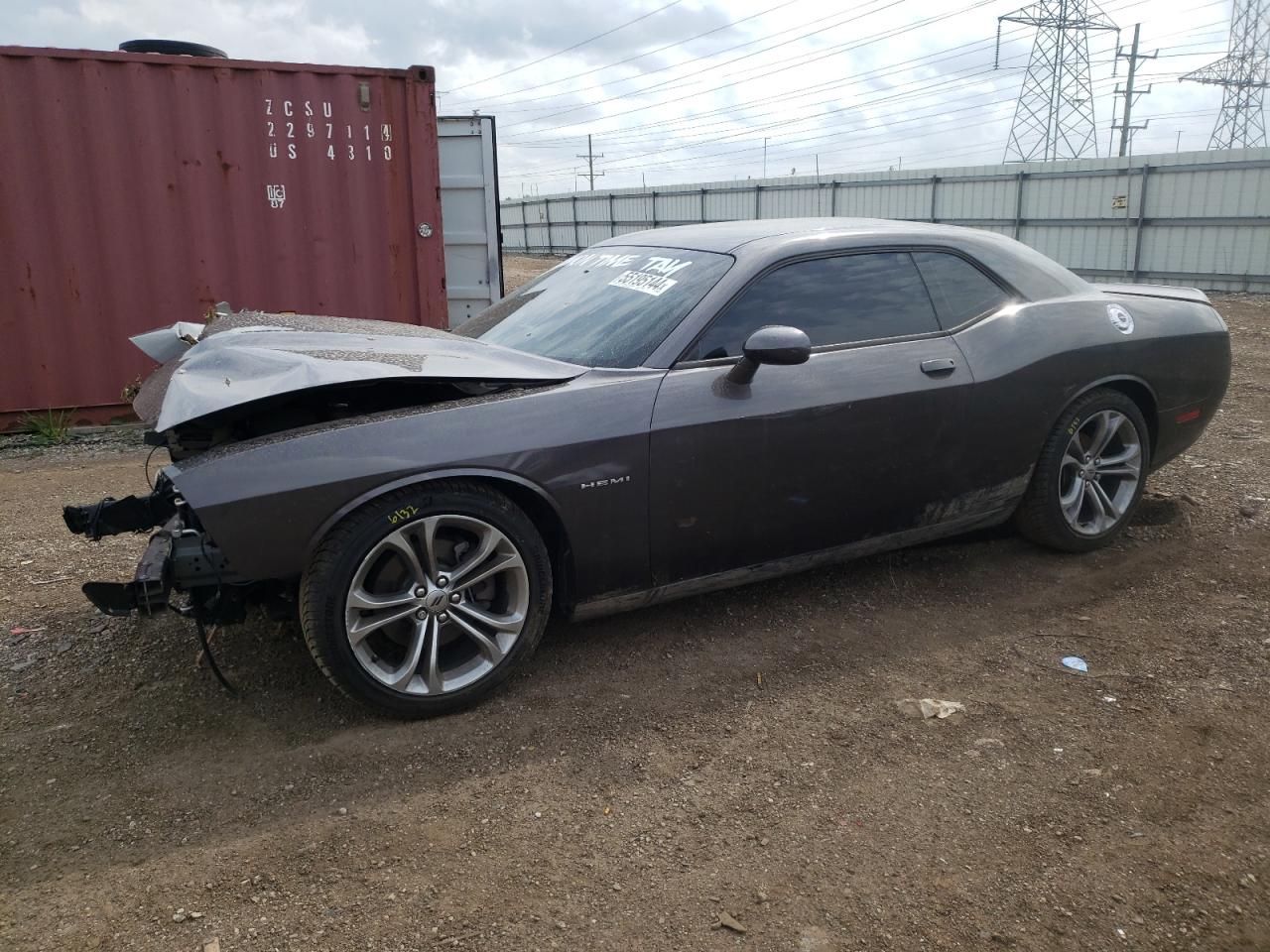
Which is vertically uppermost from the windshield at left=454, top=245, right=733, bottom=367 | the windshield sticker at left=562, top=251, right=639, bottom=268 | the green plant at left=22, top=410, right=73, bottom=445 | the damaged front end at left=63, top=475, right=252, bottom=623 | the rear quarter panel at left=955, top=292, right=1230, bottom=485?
the windshield sticker at left=562, top=251, right=639, bottom=268

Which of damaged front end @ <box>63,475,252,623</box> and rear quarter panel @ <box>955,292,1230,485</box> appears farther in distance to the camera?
rear quarter panel @ <box>955,292,1230,485</box>

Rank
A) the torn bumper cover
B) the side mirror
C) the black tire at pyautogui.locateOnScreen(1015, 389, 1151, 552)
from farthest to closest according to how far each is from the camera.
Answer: the black tire at pyautogui.locateOnScreen(1015, 389, 1151, 552) < the side mirror < the torn bumper cover

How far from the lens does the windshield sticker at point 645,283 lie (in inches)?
141

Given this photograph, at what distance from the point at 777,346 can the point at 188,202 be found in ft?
19.4

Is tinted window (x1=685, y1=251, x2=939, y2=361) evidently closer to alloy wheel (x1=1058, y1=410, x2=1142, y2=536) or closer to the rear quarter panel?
the rear quarter panel

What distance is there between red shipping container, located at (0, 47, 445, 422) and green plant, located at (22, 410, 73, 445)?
0.10m

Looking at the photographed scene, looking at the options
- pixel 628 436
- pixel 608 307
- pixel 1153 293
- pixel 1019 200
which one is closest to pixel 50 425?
pixel 608 307

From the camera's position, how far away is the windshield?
11.2ft

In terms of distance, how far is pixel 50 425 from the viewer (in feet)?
23.4

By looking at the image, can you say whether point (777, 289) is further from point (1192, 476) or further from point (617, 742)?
point (1192, 476)

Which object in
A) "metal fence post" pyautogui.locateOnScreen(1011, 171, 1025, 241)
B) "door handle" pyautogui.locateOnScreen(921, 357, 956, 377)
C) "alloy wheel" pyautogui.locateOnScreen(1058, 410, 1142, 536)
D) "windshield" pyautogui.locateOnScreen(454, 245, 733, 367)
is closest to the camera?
"windshield" pyautogui.locateOnScreen(454, 245, 733, 367)

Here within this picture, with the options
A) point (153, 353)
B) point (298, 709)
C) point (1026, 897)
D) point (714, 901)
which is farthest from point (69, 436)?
point (1026, 897)

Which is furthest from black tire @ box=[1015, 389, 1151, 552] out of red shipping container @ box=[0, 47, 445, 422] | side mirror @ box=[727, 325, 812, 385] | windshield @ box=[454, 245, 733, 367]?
red shipping container @ box=[0, 47, 445, 422]

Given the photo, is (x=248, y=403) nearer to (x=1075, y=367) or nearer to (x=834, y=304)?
(x=834, y=304)
